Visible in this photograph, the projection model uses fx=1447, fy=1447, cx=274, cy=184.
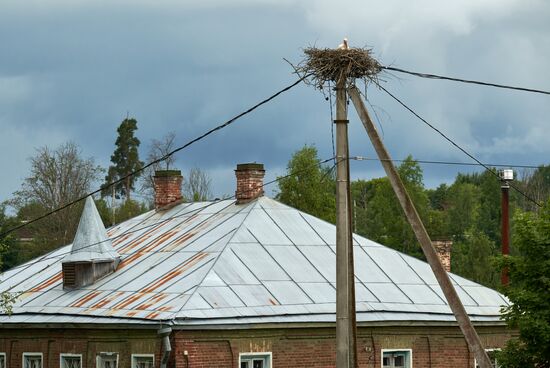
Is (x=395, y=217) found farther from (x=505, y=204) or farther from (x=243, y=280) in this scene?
(x=243, y=280)

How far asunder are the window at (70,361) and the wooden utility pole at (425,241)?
43.6 ft

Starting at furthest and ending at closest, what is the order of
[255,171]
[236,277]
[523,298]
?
[255,171], [236,277], [523,298]

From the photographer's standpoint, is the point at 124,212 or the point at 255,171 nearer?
the point at 255,171

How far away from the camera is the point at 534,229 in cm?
2420

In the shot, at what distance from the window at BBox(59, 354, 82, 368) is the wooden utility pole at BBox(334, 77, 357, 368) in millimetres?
12253

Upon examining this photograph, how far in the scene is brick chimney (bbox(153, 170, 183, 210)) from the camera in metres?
39.2

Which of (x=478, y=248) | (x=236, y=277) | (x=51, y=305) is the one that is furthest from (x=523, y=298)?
(x=478, y=248)

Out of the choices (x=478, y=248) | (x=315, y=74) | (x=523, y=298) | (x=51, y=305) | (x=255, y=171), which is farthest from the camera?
(x=478, y=248)

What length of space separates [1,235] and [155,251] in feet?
13.4

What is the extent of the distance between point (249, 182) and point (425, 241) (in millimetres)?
15517

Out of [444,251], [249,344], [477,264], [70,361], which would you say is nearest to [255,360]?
[249,344]

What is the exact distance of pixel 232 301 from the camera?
95.7ft

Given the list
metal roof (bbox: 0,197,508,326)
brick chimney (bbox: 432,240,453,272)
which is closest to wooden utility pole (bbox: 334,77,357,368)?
metal roof (bbox: 0,197,508,326)

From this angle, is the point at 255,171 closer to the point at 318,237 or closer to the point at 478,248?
the point at 318,237
